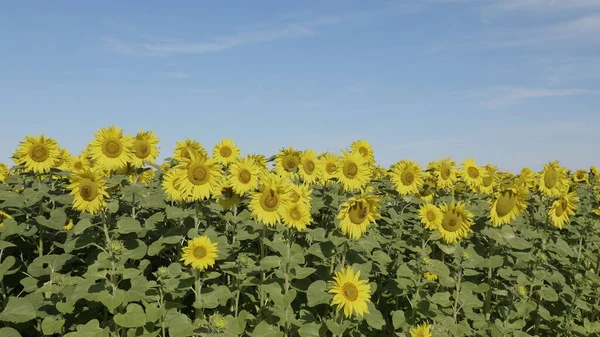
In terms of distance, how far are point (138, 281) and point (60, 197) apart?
5.93 feet

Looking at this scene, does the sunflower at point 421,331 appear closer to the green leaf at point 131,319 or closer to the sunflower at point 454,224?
the sunflower at point 454,224

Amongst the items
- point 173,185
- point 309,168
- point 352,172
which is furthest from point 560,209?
point 173,185

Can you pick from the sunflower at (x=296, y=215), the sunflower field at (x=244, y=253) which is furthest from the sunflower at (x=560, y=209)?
the sunflower at (x=296, y=215)

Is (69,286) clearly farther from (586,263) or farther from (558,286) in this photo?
(586,263)

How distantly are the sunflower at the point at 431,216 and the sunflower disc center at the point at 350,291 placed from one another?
164cm

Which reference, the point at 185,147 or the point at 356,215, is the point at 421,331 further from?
the point at 185,147

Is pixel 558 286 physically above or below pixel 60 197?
below

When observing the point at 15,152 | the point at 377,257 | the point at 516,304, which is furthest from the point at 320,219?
the point at 15,152

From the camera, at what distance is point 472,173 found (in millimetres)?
8539

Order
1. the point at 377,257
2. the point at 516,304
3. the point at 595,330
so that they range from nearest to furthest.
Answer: the point at 377,257
the point at 516,304
the point at 595,330

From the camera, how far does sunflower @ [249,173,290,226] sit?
17.4 feet

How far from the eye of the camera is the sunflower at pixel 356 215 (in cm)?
517

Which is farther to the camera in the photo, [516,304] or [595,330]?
[595,330]

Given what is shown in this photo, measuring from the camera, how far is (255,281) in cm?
533
